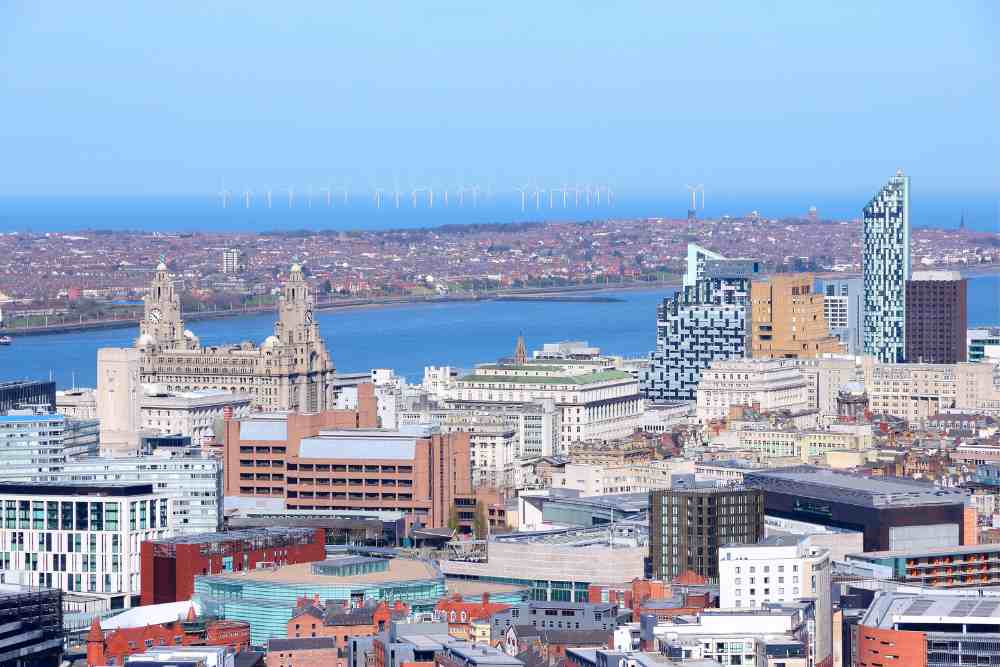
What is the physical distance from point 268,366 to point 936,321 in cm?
1606

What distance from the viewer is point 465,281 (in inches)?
4500

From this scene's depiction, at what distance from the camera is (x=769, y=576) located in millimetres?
32438

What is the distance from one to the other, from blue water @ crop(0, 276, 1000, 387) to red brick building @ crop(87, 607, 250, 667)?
33.9m

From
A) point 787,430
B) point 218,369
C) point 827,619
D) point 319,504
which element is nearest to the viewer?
point 827,619

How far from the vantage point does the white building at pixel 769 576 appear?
32.2 m

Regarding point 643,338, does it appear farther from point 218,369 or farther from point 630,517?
point 630,517

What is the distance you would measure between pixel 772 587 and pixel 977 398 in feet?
90.2

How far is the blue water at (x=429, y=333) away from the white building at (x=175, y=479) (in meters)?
25.2

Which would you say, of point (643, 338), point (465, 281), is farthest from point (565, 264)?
point (643, 338)

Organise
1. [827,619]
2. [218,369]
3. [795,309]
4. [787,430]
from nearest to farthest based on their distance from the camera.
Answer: [827,619] < [787,430] < [218,369] < [795,309]

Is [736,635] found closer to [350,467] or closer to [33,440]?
[350,467]

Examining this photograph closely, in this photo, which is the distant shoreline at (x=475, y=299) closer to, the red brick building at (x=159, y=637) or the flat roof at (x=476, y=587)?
the flat roof at (x=476, y=587)

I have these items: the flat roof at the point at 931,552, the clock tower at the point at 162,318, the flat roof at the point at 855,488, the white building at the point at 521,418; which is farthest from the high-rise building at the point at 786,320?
the flat roof at the point at 931,552

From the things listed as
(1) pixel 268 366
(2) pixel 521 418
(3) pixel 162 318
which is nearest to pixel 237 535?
(2) pixel 521 418
